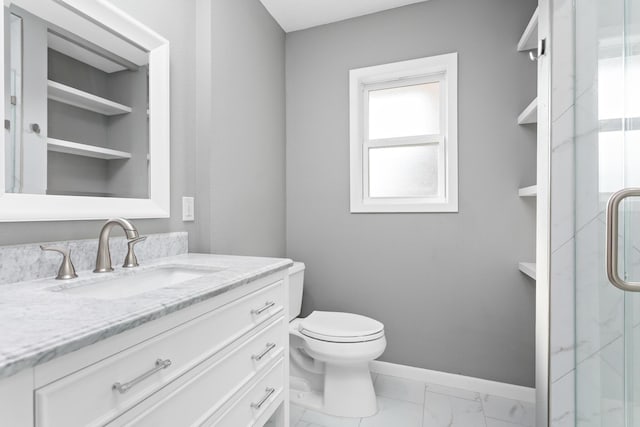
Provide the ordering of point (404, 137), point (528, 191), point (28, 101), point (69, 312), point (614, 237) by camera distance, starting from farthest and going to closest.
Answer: point (404, 137), point (528, 191), point (28, 101), point (614, 237), point (69, 312)

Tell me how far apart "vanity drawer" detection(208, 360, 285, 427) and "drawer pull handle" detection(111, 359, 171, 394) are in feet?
0.87

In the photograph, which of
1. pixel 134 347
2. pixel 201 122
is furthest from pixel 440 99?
pixel 134 347

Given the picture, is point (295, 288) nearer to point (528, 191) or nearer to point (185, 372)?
point (185, 372)

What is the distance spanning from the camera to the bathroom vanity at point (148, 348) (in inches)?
20.1

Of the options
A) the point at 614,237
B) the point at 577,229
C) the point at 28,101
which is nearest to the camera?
the point at 614,237

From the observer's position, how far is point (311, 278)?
7.73 ft

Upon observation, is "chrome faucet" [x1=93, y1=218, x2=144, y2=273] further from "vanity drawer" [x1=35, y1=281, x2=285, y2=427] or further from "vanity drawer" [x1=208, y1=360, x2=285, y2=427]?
"vanity drawer" [x1=208, y1=360, x2=285, y2=427]

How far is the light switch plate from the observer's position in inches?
62.6

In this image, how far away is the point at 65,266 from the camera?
99cm

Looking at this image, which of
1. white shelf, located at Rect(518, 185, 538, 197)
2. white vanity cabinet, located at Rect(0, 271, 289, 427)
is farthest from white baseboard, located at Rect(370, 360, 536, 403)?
white shelf, located at Rect(518, 185, 538, 197)

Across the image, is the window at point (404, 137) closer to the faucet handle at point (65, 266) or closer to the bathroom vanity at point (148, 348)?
the bathroom vanity at point (148, 348)

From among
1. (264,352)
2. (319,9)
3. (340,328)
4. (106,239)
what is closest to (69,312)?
(106,239)

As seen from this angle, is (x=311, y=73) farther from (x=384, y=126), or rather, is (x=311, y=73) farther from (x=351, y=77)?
(x=384, y=126)

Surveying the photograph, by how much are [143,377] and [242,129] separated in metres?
1.47
